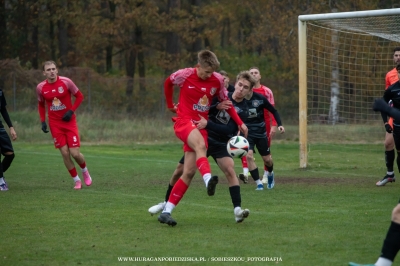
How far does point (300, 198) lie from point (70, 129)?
407cm

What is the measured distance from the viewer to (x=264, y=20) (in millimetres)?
35312

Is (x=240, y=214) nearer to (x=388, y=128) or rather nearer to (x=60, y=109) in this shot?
(x=388, y=128)

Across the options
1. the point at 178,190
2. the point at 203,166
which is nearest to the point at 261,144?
the point at 178,190

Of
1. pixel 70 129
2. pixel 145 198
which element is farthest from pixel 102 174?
pixel 145 198

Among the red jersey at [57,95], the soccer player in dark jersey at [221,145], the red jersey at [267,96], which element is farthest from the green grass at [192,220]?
the red jersey at [57,95]

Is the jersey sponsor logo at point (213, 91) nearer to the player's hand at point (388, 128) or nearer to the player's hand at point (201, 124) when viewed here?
the player's hand at point (201, 124)

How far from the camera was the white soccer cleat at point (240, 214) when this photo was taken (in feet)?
25.5

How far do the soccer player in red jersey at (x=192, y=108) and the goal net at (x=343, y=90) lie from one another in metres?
8.62

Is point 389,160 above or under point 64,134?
under

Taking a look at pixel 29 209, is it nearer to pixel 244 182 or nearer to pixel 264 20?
pixel 244 182

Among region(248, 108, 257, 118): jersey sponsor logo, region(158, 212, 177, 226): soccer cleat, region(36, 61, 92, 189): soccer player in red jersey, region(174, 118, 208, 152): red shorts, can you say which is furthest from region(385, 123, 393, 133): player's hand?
region(36, 61, 92, 189): soccer player in red jersey

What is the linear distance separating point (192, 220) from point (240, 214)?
2.67ft

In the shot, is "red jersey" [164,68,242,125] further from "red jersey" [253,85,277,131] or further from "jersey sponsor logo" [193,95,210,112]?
"red jersey" [253,85,277,131]

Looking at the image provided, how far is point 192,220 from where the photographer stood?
8.43 meters
